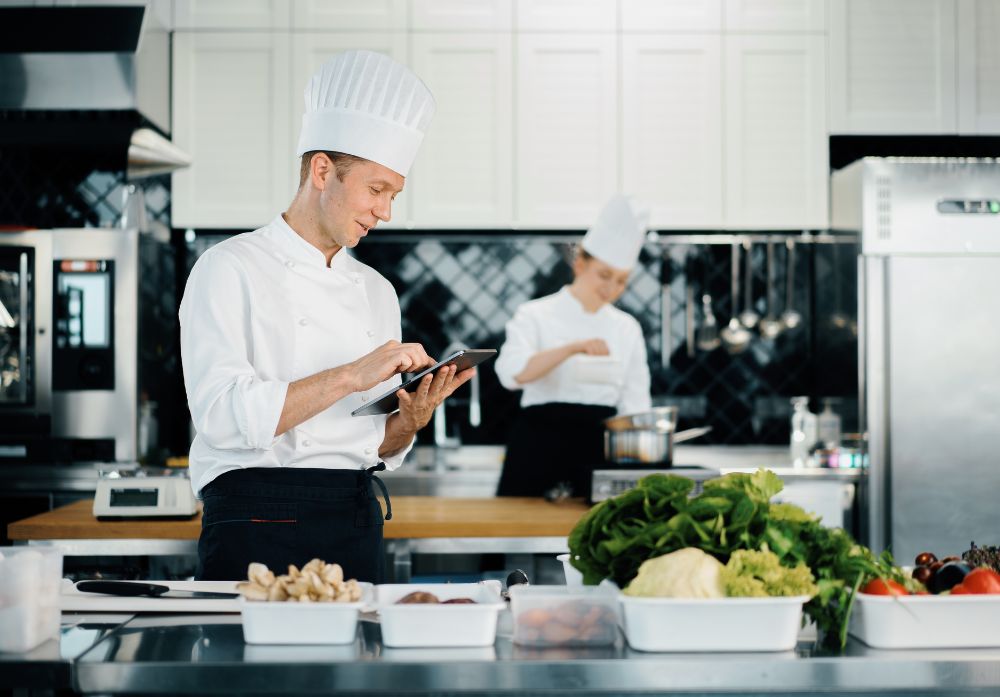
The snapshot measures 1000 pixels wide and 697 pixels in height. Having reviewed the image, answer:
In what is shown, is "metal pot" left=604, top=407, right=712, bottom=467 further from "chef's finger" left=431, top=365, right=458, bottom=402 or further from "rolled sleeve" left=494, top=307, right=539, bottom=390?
"chef's finger" left=431, top=365, right=458, bottom=402

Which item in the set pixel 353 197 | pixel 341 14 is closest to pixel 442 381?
pixel 353 197

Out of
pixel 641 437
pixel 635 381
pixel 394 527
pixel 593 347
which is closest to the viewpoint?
pixel 394 527

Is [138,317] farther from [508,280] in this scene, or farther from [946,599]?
[946,599]

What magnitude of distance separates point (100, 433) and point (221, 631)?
2.90m

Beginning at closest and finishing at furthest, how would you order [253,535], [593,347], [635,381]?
[253,535] < [593,347] < [635,381]

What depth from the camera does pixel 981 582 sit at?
1381mm

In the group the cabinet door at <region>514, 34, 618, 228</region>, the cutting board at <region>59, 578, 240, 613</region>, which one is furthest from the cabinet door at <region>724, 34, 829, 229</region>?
the cutting board at <region>59, 578, 240, 613</region>

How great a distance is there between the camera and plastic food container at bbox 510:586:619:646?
53.5 inches

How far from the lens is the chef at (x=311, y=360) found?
179 cm

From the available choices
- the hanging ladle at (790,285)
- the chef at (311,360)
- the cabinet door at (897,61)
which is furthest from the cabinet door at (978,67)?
the chef at (311,360)

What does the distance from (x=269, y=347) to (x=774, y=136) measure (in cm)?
305

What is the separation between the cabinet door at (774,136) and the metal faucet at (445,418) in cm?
122

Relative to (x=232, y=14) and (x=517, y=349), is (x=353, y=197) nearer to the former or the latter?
(x=517, y=349)

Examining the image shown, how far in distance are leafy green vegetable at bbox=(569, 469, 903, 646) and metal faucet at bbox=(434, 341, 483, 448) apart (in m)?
3.09
